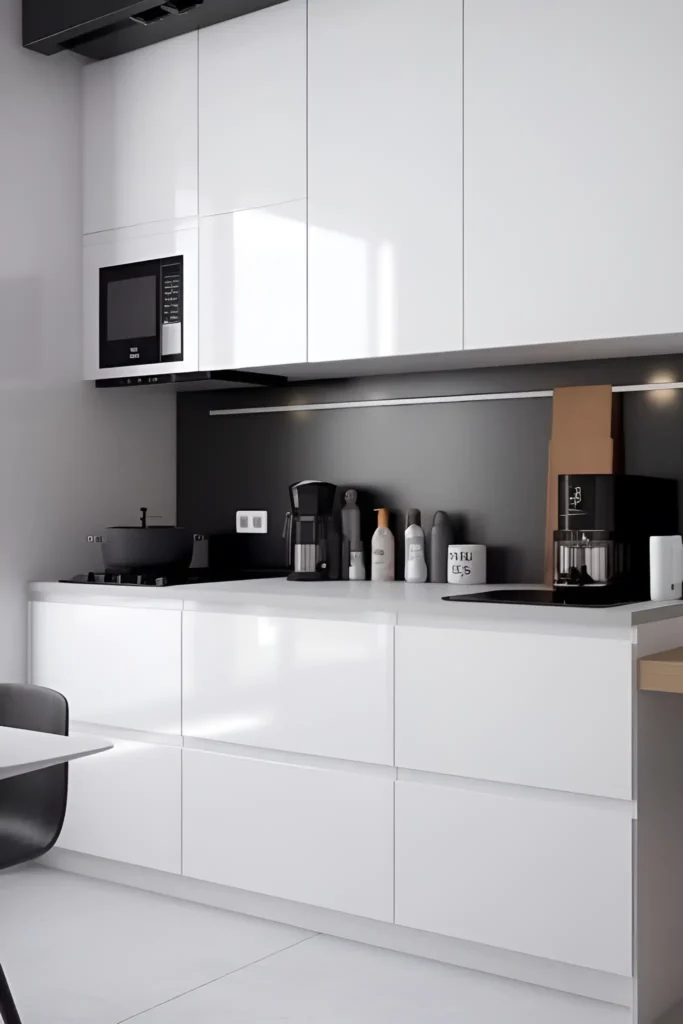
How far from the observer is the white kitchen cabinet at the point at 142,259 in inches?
137

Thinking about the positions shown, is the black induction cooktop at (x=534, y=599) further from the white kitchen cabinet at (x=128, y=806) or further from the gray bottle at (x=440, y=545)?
the white kitchen cabinet at (x=128, y=806)

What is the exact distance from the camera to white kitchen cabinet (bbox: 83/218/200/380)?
3.48m

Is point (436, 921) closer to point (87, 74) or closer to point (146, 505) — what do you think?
point (146, 505)

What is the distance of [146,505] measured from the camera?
3.99 meters

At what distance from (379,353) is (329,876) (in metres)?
1.40

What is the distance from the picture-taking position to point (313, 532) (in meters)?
3.50

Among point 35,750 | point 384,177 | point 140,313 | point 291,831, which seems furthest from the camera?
point 140,313

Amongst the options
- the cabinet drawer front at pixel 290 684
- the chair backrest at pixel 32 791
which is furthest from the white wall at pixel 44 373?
the chair backrest at pixel 32 791

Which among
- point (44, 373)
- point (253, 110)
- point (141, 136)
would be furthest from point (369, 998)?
point (141, 136)

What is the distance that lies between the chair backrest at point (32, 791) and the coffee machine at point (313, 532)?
3.85 feet

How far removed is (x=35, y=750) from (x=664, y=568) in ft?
5.40

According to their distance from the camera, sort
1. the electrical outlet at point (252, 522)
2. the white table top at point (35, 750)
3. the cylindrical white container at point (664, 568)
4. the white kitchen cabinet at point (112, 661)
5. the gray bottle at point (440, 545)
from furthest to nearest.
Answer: the electrical outlet at point (252, 522) → the gray bottle at point (440, 545) → the white kitchen cabinet at point (112, 661) → the cylindrical white container at point (664, 568) → the white table top at point (35, 750)

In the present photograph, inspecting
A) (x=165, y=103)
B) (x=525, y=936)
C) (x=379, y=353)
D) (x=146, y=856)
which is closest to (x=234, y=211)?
(x=165, y=103)

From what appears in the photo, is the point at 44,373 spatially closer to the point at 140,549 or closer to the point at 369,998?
the point at 140,549
